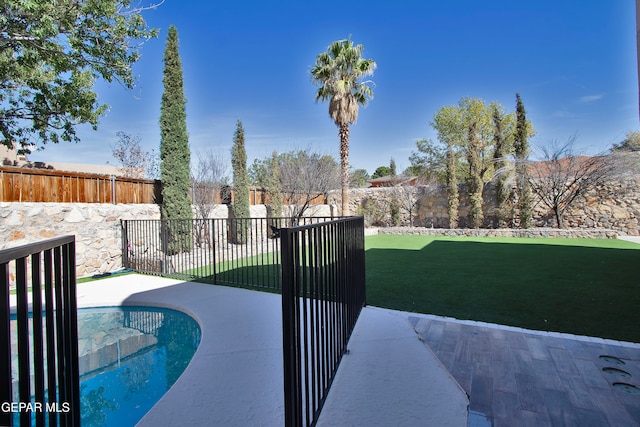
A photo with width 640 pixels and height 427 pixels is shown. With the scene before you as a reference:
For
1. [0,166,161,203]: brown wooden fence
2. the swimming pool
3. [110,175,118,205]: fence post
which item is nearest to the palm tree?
[0,166,161,203]: brown wooden fence

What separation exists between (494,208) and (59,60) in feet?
55.2

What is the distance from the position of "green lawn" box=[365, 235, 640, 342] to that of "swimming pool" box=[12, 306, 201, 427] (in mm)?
2664

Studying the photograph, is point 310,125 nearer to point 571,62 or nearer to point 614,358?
point 571,62

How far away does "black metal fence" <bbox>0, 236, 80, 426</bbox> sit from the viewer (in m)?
0.85

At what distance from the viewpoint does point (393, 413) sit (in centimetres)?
196

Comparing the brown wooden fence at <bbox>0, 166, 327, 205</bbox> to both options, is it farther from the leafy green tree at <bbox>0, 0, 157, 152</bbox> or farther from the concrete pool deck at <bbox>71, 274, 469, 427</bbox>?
the concrete pool deck at <bbox>71, 274, 469, 427</bbox>

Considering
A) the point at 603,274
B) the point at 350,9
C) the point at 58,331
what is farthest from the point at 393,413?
the point at 350,9

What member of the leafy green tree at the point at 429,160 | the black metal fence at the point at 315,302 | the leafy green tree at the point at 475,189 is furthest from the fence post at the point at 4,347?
the leafy green tree at the point at 429,160

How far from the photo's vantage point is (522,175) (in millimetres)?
13750

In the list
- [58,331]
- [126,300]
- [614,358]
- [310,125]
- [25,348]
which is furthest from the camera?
[310,125]

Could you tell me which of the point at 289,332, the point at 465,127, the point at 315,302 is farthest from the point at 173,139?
the point at 465,127

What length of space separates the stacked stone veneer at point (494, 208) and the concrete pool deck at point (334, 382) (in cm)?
1203

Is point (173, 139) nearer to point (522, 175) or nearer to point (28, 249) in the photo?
point (28, 249)

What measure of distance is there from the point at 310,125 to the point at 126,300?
15.4 m
